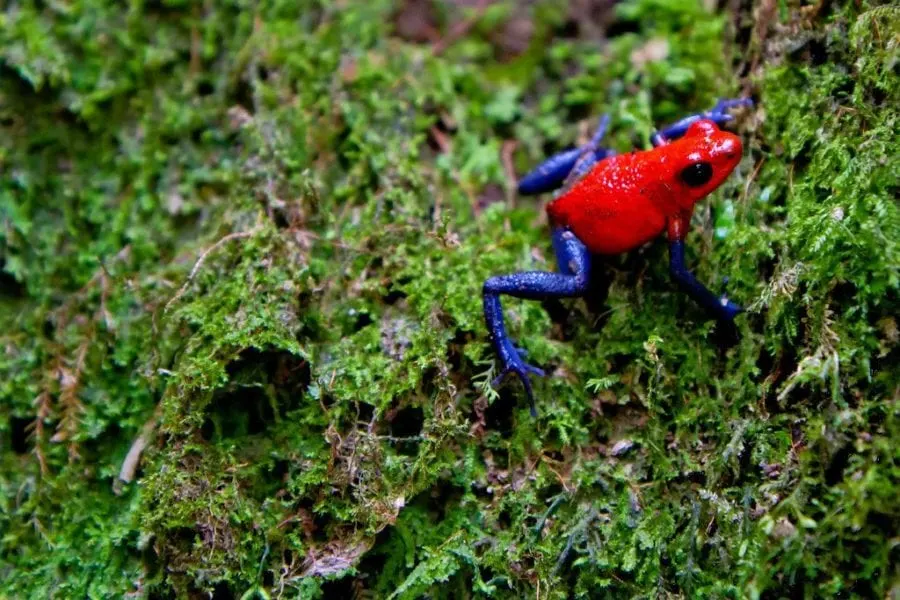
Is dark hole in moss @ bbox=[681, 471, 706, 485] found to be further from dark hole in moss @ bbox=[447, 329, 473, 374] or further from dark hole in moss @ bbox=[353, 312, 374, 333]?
dark hole in moss @ bbox=[353, 312, 374, 333]

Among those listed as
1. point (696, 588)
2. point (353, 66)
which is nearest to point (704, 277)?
point (696, 588)

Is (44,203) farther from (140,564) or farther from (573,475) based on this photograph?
(573,475)

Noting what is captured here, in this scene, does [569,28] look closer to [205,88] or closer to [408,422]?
[205,88]

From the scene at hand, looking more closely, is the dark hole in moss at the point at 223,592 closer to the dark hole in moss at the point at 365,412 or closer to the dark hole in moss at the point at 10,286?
the dark hole in moss at the point at 365,412

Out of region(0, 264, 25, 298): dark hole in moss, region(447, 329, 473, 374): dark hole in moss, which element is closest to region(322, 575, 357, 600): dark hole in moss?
region(447, 329, 473, 374): dark hole in moss

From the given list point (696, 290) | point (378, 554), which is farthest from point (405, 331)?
point (696, 290)

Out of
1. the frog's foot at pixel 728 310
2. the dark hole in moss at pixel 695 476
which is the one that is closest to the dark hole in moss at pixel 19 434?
the dark hole in moss at pixel 695 476

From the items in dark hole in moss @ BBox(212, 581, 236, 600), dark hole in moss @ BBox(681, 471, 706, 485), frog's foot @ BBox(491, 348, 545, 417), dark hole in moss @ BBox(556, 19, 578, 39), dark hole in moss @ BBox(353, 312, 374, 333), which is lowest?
dark hole in moss @ BBox(212, 581, 236, 600)
